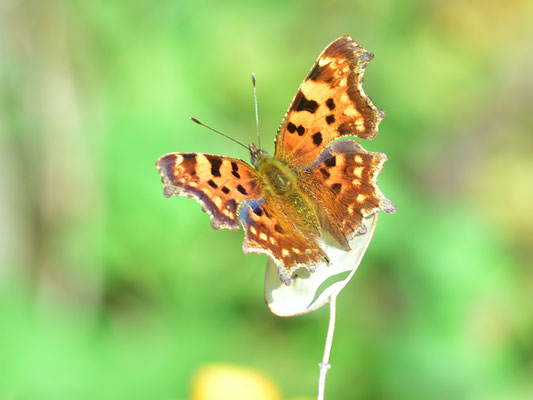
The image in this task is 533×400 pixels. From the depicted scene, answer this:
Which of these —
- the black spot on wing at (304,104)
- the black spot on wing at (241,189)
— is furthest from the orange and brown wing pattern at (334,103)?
the black spot on wing at (241,189)

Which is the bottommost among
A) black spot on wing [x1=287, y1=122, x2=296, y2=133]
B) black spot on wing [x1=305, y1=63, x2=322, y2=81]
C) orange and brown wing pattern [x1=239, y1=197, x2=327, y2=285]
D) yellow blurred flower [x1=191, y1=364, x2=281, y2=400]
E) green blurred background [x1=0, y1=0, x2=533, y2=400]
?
yellow blurred flower [x1=191, y1=364, x2=281, y2=400]

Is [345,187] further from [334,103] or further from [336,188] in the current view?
[334,103]

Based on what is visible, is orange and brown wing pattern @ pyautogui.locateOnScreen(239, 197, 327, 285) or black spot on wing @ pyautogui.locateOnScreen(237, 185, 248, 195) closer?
orange and brown wing pattern @ pyautogui.locateOnScreen(239, 197, 327, 285)

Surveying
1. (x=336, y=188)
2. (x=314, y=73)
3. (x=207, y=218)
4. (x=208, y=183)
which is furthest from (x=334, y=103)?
(x=207, y=218)

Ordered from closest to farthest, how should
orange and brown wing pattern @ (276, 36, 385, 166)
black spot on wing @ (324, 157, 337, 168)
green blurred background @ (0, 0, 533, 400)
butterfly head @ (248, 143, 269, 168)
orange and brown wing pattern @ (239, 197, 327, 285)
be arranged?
orange and brown wing pattern @ (239, 197, 327, 285) → orange and brown wing pattern @ (276, 36, 385, 166) → black spot on wing @ (324, 157, 337, 168) → butterfly head @ (248, 143, 269, 168) → green blurred background @ (0, 0, 533, 400)

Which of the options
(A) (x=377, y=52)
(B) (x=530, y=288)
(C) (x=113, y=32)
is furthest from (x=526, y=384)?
(C) (x=113, y=32)

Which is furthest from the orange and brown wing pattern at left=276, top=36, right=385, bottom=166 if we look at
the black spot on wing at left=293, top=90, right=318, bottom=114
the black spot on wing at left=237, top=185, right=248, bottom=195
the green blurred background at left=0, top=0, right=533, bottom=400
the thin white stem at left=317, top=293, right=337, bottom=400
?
the green blurred background at left=0, top=0, right=533, bottom=400

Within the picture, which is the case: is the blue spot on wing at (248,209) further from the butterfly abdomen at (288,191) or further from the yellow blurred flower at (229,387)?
the yellow blurred flower at (229,387)

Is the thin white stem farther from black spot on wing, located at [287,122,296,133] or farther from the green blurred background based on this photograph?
the green blurred background
